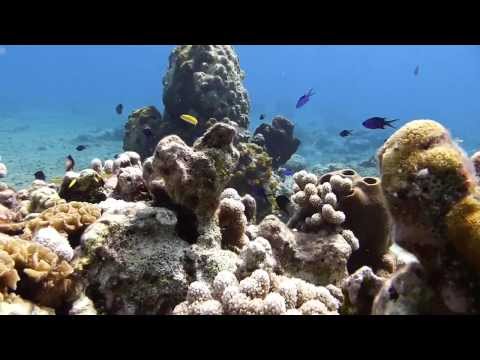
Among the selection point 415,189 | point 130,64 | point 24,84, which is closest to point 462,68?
point 130,64

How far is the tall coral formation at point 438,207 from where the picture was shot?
2.34 meters

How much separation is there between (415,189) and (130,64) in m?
177

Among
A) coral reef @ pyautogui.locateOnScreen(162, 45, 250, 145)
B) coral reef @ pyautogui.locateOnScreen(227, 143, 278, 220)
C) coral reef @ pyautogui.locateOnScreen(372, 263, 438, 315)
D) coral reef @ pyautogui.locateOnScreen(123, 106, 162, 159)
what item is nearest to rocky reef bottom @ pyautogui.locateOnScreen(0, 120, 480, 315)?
coral reef @ pyautogui.locateOnScreen(372, 263, 438, 315)

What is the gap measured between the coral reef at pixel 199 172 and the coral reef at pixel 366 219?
2168 mm

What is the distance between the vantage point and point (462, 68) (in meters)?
155

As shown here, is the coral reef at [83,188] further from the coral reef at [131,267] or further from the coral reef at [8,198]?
the coral reef at [131,267]

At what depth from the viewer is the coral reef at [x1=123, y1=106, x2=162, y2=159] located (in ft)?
45.9

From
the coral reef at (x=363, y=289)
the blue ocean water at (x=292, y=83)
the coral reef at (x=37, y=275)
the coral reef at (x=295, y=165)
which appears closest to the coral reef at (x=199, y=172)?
the coral reef at (x=37, y=275)

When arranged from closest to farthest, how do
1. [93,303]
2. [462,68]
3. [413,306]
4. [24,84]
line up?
[413,306]
[93,303]
[24,84]
[462,68]

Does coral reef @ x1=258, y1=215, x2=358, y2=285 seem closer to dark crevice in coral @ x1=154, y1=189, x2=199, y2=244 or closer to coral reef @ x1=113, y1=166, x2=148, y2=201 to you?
dark crevice in coral @ x1=154, y1=189, x2=199, y2=244

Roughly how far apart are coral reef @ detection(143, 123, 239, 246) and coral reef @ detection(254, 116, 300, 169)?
1176 cm

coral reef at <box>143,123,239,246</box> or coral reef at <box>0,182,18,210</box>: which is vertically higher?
coral reef at <box>143,123,239,246</box>

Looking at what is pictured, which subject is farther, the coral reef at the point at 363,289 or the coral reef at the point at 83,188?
the coral reef at the point at 83,188
